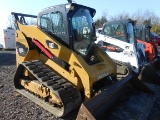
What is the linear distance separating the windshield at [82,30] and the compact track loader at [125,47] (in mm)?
2290

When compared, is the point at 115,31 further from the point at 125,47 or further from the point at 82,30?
the point at 82,30

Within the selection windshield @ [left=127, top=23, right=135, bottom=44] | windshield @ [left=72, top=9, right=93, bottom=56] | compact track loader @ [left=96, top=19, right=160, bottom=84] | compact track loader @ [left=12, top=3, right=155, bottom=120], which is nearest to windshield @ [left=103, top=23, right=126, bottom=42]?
compact track loader @ [left=96, top=19, right=160, bottom=84]

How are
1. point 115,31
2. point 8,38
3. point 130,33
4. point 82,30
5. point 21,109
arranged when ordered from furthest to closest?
1. point 8,38
2. point 115,31
3. point 130,33
4. point 82,30
5. point 21,109

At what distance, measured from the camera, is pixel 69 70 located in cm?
478

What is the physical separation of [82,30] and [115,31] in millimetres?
4260

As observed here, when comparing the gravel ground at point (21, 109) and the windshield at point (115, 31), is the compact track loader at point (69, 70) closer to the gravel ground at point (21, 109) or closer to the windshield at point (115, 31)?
the gravel ground at point (21, 109)

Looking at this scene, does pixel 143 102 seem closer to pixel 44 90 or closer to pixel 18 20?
pixel 44 90

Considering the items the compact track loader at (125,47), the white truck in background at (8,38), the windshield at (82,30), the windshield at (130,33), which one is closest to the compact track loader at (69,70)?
the windshield at (82,30)

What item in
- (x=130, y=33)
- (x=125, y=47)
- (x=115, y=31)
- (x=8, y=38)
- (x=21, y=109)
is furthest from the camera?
(x=8, y=38)

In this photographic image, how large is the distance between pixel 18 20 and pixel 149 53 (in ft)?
20.9

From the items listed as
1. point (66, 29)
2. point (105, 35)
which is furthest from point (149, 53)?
point (66, 29)

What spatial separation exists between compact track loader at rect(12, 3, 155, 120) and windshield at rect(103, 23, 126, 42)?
3.42m

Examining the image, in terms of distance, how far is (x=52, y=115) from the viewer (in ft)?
14.8

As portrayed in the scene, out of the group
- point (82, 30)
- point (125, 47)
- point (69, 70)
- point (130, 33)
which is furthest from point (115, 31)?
point (69, 70)
